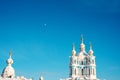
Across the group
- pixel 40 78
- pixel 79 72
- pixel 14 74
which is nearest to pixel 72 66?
pixel 79 72

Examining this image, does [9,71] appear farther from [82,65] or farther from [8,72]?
[82,65]

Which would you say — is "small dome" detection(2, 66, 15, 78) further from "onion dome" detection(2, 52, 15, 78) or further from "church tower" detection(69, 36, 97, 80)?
"church tower" detection(69, 36, 97, 80)

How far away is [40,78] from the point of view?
240ft

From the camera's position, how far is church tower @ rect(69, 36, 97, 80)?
8431 cm

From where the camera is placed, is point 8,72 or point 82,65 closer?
point 8,72

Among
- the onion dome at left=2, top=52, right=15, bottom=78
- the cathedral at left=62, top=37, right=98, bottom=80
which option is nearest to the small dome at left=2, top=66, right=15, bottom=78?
the onion dome at left=2, top=52, right=15, bottom=78

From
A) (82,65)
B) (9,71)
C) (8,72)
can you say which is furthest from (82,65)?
(8,72)

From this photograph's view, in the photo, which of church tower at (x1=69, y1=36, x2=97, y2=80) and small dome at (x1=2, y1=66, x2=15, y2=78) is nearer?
small dome at (x1=2, y1=66, x2=15, y2=78)

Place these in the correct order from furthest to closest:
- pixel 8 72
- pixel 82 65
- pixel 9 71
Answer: pixel 82 65 < pixel 9 71 < pixel 8 72

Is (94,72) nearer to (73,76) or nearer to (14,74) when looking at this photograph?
(73,76)

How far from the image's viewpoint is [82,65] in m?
86.8

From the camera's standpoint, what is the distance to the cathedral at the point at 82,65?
8427cm

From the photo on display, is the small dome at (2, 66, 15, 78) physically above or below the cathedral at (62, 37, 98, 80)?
below

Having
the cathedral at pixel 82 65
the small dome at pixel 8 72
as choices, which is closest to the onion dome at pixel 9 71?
the small dome at pixel 8 72
